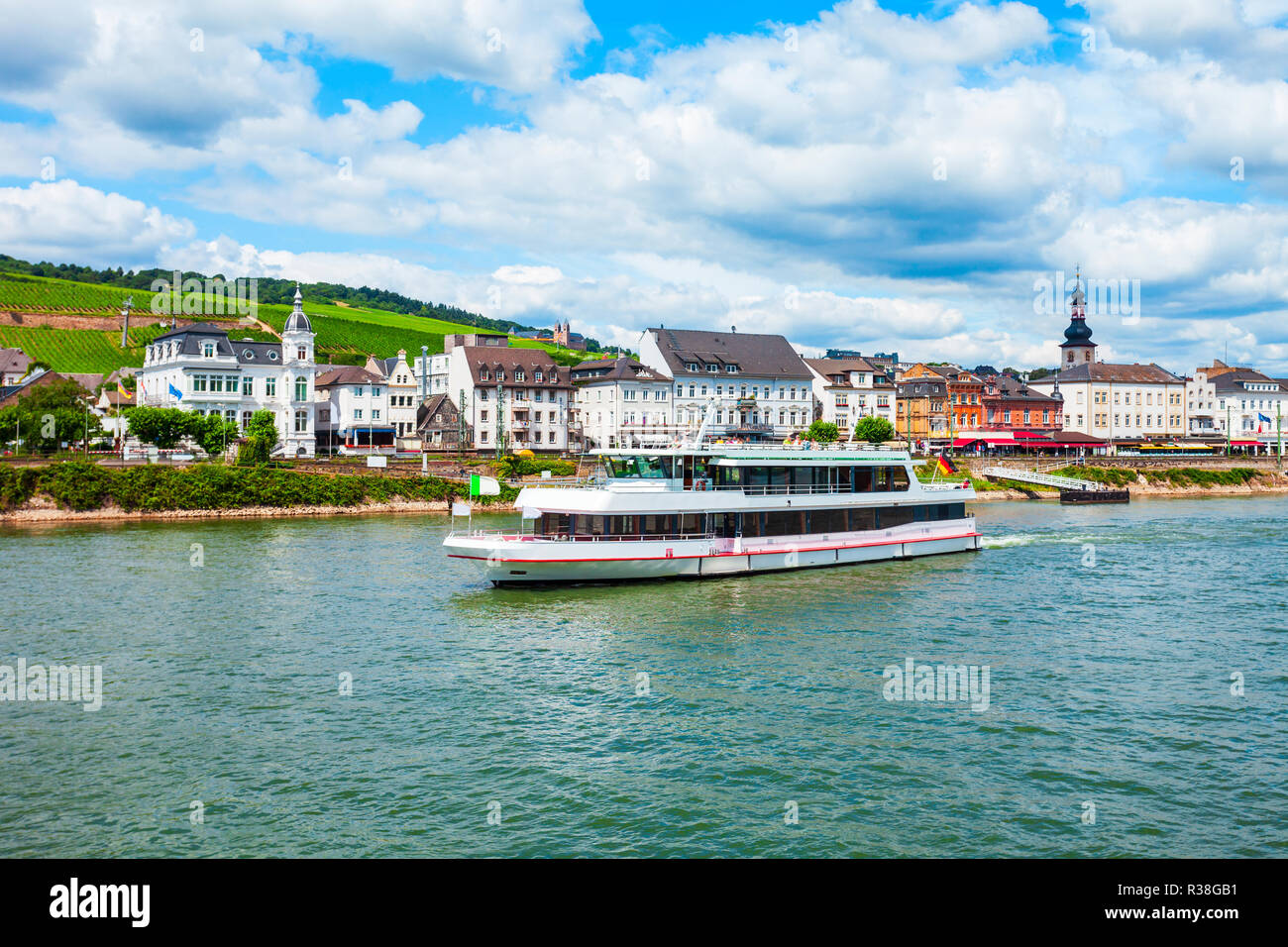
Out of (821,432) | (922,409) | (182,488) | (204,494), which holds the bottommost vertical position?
(204,494)

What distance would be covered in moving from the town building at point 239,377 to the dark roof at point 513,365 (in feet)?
58.1

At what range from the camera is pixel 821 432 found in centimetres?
10688

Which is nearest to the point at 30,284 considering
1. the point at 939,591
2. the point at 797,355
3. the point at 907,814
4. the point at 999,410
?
the point at 797,355

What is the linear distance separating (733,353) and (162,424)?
63.9 metres

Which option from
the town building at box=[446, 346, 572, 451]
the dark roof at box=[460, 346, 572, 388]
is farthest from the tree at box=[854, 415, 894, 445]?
the dark roof at box=[460, 346, 572, 388]

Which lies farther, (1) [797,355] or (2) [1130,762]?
(1) [797,355]

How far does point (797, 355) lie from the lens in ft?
385

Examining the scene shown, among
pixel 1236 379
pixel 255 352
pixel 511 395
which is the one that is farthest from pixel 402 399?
pixel 1236 379

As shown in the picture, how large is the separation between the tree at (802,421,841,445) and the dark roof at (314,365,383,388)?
161 feet

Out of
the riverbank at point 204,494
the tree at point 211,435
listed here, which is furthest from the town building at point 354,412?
the riverbank at point 204,494

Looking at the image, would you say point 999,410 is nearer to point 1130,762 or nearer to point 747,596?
point 747,596

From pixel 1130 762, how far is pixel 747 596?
18689 mm

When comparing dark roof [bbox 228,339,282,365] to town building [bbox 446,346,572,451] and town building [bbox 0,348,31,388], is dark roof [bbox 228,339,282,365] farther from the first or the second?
town building [bbox 0,348,31,388]

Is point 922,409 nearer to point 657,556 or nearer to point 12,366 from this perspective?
point 657,556
